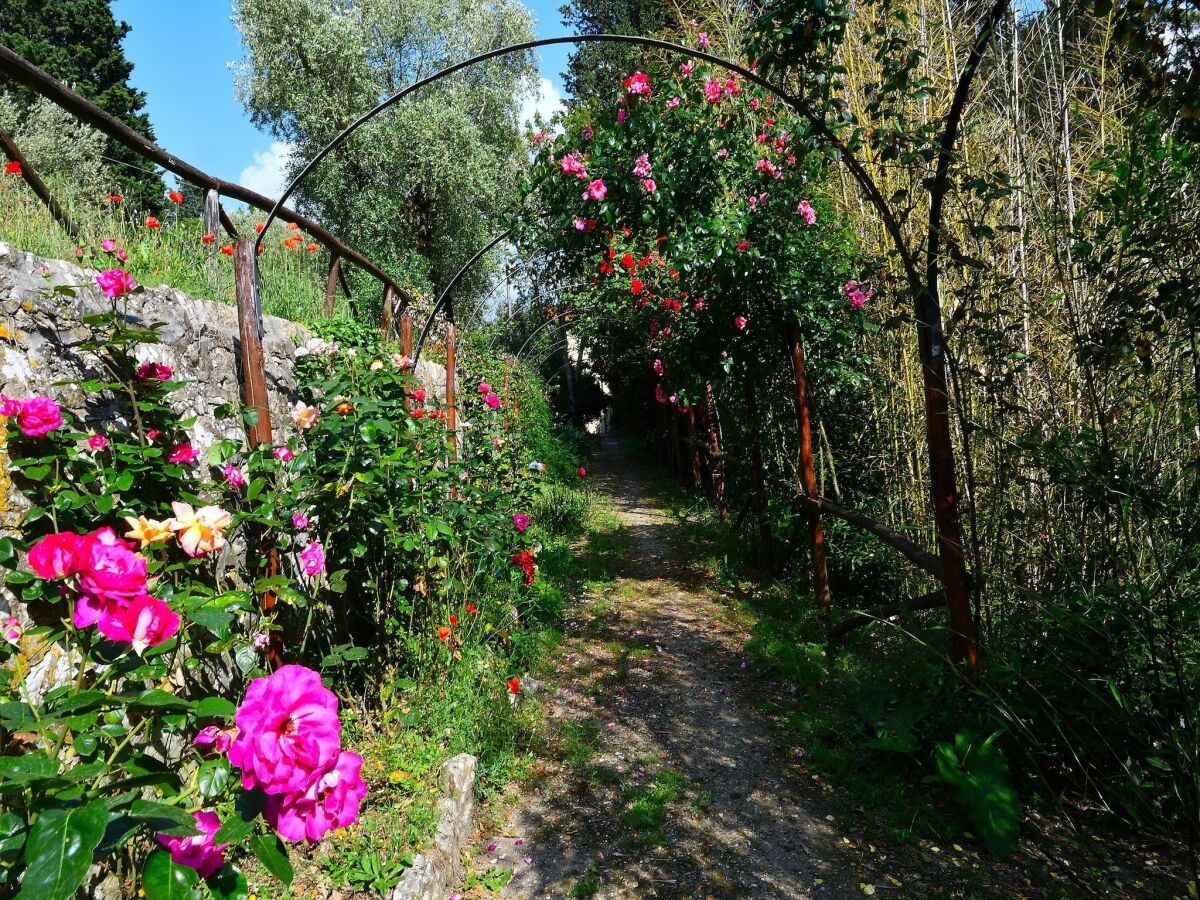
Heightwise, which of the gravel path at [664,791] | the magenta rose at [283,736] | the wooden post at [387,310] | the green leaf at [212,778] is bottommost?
the gravel path at [664,791]

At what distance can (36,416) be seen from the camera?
1.53 meters

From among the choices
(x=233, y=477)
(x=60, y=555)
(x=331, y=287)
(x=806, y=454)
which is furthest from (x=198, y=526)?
(x=806, y=454)

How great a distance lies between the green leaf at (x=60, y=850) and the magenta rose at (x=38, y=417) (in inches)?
41.2

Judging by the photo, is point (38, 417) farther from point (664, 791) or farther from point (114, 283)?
point (664, 791)

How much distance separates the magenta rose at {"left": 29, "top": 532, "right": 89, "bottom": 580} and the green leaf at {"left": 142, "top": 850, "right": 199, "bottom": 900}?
0.45m

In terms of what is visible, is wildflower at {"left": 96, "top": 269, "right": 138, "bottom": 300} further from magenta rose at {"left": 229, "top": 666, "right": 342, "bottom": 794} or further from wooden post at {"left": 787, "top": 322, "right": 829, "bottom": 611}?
wooden post at {"left": 787, "top": 322, "right": 829, "bottom": 611}

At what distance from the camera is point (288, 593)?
191cm

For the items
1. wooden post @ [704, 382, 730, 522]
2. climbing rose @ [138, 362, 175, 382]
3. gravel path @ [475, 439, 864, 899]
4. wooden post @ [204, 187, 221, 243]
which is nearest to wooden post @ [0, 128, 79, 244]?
wooden post @ [204, 187, 221, 243]

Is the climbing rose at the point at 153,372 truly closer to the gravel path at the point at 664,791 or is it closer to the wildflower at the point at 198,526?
the wildflower at the point at 198,526

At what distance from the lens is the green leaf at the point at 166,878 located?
2.83 ft

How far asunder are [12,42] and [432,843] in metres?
18.3

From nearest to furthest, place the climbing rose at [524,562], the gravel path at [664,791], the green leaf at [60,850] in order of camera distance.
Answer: the green leaf at [60,850], the gravel path at [664,791], the climbing rose at [524,562]

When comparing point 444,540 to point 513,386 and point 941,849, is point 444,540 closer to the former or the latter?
point 941,849

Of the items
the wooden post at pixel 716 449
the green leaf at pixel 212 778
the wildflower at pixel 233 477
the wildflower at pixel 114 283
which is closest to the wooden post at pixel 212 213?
the wildflower at pixel 114 283
